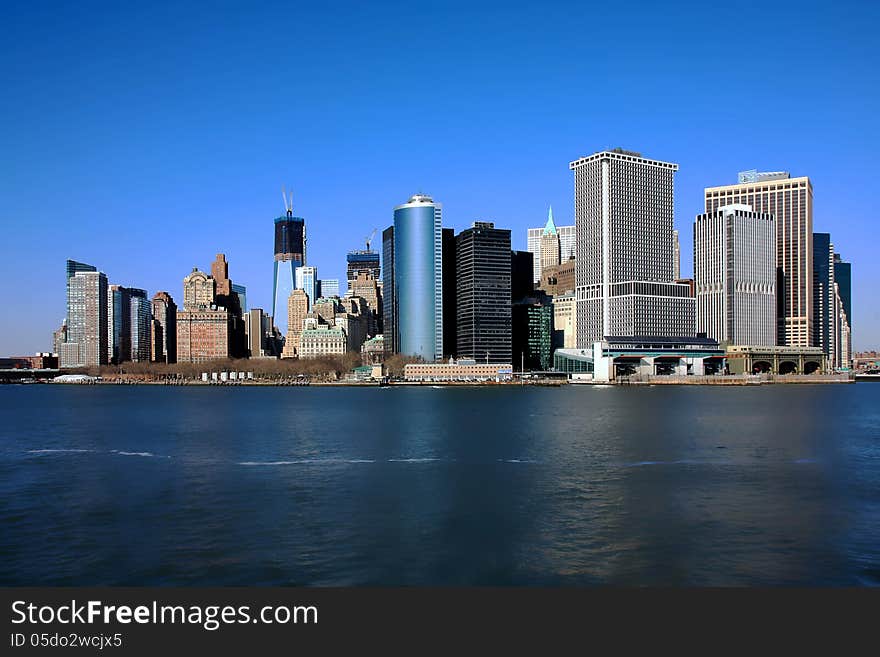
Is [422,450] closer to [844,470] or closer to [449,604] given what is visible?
[844,470]

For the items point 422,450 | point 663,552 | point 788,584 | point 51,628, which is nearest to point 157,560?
point 51,628

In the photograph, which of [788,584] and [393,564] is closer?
[788,584]

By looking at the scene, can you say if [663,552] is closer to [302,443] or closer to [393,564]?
[393,564]

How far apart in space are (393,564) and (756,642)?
42.8 feet

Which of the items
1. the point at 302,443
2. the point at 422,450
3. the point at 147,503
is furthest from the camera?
the point at 302,443

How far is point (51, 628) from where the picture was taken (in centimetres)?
1895

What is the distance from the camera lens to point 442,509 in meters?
38.9

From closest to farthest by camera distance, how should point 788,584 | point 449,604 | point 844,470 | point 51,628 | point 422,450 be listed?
1. point 51,628
2. point 449,604
3. point 788,584
4. point 844,470
5. point 422,450

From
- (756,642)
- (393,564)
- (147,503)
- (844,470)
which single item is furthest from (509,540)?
(844,470)

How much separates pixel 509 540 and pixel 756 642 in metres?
13.3

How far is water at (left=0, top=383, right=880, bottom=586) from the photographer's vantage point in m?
28.4

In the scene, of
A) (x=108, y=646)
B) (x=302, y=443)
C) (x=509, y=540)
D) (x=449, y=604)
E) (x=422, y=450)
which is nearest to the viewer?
(x=108, y=646)

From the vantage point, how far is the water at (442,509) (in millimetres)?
28391

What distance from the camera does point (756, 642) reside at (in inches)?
791
